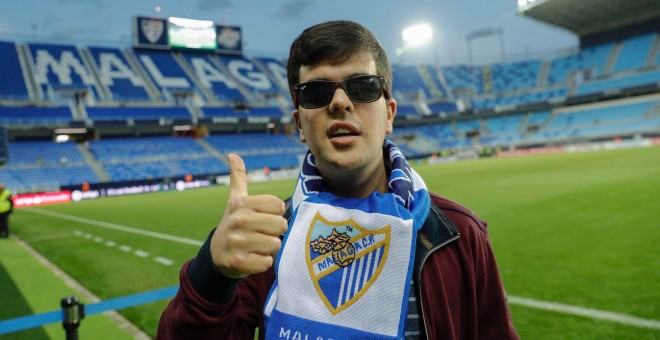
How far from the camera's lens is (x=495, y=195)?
15.2 metres

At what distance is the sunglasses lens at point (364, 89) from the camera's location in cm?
192

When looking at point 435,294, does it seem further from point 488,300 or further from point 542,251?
point 542,251

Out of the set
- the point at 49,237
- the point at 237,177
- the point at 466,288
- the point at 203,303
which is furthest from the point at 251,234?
the point at 49,237

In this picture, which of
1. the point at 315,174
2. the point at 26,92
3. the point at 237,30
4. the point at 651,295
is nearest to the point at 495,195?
the point at 651,295

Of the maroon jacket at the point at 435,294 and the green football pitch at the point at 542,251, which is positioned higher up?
the maroon jacket at the point at 435,294

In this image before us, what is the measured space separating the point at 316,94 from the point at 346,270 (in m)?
0.80

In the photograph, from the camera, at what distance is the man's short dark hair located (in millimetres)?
1896

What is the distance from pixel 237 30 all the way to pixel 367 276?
6522cm

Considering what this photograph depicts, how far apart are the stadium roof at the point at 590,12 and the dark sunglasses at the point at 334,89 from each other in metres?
53.6

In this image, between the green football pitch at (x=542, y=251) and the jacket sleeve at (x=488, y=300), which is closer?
the jacket sleeve at (x=488, y=300)

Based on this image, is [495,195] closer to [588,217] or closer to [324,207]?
[588,217]

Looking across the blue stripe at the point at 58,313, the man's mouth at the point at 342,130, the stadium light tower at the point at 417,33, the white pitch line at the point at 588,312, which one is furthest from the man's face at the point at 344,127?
the stadium light tower at the point at 417,33

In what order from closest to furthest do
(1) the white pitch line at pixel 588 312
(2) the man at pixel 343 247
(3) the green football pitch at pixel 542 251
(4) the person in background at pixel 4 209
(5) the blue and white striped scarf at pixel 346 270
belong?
(2) the man at pixel 343 247, (5) the blue and white striped scarf at pixel 346 270, (1) the white pitch line at pixel 588 312, (3) the green football pitch at pixel 542 251, (4) the person in background at pixel 4 209

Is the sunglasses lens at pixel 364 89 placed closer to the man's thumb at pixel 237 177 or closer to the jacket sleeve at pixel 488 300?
the man's thumb at pixel 237 177
